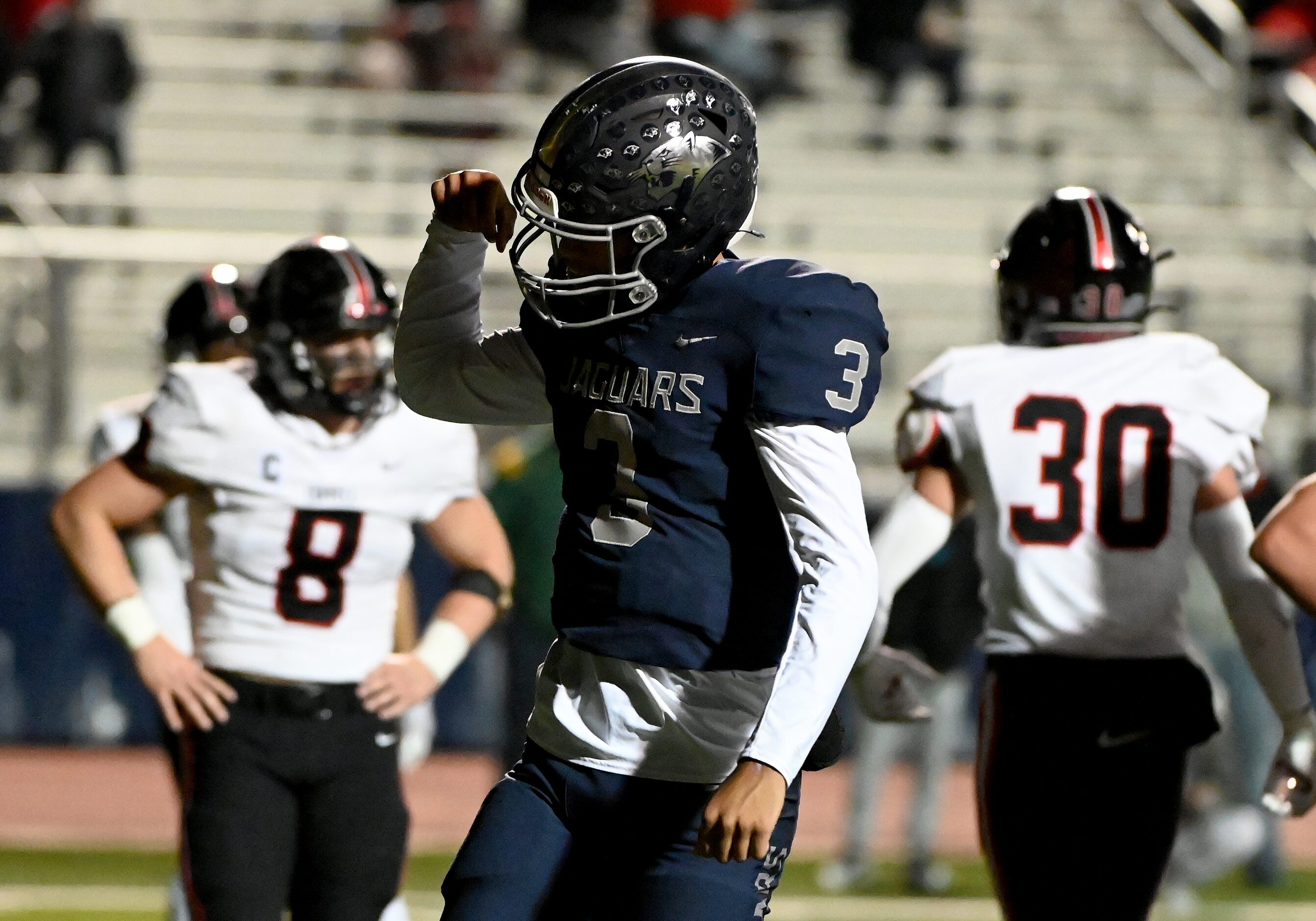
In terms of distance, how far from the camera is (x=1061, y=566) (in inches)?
148

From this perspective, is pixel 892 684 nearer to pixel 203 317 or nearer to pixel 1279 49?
pixel 203 317

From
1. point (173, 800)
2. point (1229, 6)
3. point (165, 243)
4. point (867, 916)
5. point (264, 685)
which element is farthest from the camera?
point (1229, 6)

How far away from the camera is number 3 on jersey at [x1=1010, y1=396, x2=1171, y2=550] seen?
3.75m

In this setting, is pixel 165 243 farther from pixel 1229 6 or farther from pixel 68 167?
pixel 1229 6

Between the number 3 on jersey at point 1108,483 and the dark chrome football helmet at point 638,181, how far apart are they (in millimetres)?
1193

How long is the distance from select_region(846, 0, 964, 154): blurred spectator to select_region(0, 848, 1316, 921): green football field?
6604 millimetres

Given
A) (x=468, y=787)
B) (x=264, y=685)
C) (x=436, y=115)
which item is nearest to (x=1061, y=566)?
(x=264, y=685)

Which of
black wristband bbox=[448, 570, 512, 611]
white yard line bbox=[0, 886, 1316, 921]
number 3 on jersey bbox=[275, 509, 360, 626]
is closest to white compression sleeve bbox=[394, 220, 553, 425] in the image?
number 3 on jersey bbox=[275, 509, 360, 626]

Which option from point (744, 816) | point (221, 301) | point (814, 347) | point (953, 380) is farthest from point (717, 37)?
point (744, 816)

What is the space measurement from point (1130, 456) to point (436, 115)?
30.0 ft

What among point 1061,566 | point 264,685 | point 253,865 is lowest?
point 253,865

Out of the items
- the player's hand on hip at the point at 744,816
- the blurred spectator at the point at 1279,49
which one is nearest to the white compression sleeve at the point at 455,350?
the player's hand on hip at the point at 744,816

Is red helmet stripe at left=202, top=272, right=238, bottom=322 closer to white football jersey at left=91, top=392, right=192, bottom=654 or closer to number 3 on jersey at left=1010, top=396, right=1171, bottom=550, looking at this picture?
white football jersey at left=91, top=392, right=192, bottom=654

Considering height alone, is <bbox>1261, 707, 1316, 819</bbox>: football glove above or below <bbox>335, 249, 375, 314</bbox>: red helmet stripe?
below
